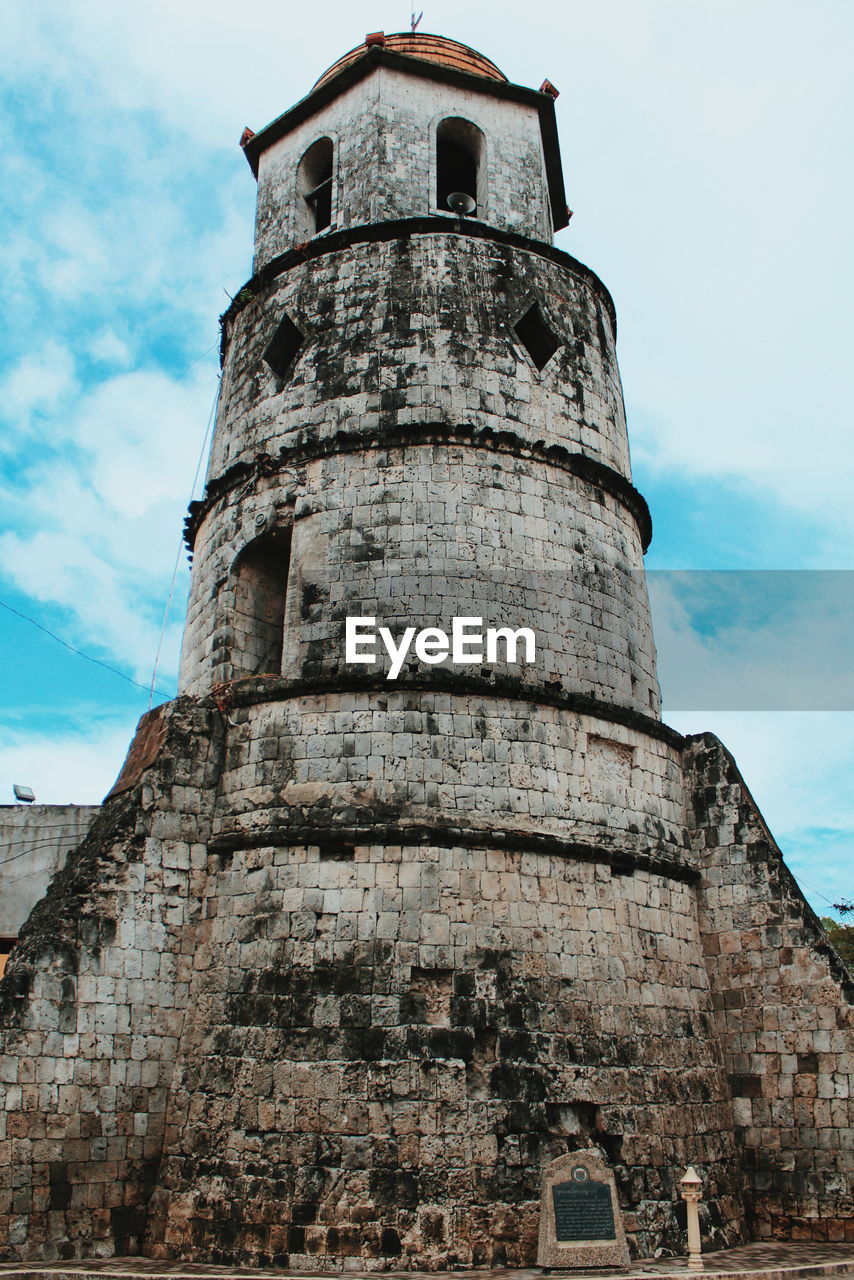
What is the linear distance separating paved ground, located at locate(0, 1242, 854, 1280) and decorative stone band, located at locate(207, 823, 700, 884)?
321cm

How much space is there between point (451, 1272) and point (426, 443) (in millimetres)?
7454

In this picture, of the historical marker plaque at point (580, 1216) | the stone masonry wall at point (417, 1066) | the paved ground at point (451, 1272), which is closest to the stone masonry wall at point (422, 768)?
the stone masonry wall at point (417, 1066)

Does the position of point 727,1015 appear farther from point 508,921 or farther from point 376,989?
point 376,989

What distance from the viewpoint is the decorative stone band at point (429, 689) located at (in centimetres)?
946

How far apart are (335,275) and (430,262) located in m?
1.15

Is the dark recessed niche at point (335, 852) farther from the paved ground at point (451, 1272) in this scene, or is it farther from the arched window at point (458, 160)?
the arched window at point (458, 160)

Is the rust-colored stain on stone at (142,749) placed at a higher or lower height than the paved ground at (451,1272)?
higher

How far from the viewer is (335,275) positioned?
470 inches

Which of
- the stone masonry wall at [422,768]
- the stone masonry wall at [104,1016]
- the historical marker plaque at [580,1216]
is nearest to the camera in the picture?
the historical marker plaque at [580,1216]

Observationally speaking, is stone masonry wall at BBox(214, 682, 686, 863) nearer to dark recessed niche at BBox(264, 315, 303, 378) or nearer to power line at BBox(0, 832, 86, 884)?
dark recessed niche at BBox(264, 315, 303, 378)

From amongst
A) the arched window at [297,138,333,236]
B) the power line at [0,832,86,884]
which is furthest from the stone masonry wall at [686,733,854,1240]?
the arched window at [297,138,333,236]

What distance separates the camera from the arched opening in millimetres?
11008

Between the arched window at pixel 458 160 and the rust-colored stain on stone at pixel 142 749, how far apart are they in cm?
800

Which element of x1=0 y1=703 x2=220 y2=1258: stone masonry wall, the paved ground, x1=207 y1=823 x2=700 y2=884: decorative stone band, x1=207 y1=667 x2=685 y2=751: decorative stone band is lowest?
the paved ground
